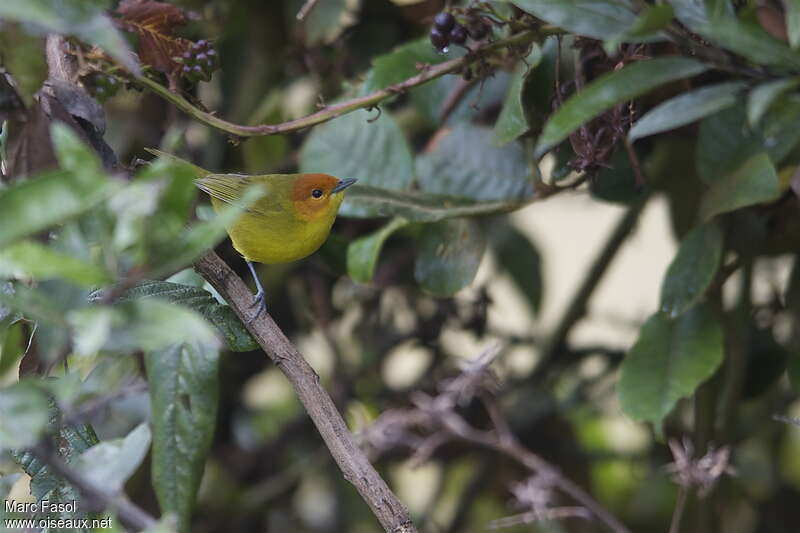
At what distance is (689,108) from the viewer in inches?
45.5

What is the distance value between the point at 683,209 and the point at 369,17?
0.95 m

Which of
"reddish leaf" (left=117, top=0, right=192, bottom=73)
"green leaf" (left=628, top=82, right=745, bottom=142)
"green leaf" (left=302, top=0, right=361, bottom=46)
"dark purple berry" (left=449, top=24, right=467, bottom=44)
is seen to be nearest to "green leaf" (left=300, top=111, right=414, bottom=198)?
"green leaf" (left=302, top=0, right=361, bottom=46)

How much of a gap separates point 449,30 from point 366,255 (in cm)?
50

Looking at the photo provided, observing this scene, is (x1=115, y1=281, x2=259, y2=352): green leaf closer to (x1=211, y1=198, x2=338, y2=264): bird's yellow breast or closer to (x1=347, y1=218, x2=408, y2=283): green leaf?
(x1=347, y1=218, x2=408, y2=283): green leaf

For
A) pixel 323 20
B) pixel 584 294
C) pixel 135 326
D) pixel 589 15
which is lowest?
pixel 584 294

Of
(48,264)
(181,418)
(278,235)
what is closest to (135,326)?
(48,264)

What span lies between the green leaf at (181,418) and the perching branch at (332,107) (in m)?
0.34

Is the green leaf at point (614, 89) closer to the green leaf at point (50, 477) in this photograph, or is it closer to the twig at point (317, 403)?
the twig at point (317, 403)

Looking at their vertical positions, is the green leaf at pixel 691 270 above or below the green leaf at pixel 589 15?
below

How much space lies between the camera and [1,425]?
85 cm

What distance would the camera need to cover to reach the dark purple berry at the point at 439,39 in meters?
1.48

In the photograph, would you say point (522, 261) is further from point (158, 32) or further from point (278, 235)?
point (158, 32)

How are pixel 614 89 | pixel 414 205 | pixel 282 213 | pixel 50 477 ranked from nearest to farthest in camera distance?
1. pixel 614 89
2. pixel 50 477
3. pixel 414 205
4. pixel 282 213

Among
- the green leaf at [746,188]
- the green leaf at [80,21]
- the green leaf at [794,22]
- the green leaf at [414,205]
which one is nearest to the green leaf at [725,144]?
the green leaf at [746,188]
